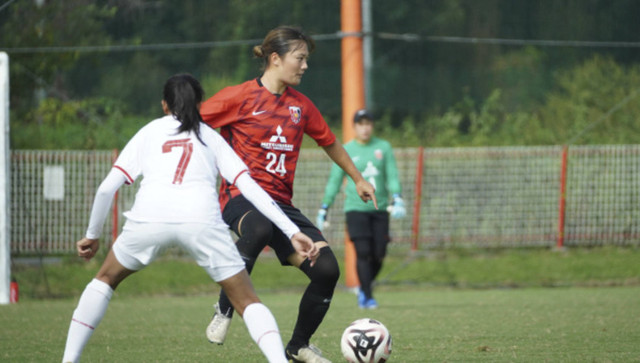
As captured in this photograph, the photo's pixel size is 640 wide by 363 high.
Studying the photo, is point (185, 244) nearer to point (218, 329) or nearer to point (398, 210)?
point (218, 329)

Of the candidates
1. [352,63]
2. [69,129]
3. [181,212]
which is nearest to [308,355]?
[181,212]

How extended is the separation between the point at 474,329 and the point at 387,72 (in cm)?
744

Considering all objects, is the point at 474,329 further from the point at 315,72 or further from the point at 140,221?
the point at 315,72

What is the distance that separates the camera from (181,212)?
13.4 feet

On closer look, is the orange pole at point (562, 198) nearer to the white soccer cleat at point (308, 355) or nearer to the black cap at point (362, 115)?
the black cap at point (362, 115)

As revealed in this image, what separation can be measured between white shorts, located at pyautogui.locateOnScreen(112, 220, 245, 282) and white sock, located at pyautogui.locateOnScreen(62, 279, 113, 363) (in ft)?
0.72

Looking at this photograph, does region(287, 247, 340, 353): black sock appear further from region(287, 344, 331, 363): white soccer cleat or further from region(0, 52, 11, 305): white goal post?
region(0, 52, 11, 305): white goal post

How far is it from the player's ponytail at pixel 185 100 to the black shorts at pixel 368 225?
16.4 feet

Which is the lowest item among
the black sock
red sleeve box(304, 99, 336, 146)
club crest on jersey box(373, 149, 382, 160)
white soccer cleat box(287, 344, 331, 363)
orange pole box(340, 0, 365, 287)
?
white soccer cleat box(287, 344, 331, 363)

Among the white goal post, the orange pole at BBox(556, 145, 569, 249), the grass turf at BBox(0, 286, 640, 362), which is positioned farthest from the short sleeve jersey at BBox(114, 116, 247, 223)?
the orange pole at BBox(556, 145, 569, 249)

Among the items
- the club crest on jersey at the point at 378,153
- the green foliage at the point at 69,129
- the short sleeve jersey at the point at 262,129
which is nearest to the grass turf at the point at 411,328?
the short sleeve jersey at the point at 262,129

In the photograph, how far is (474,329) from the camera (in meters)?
7.15

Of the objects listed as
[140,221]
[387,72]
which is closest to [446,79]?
[387,72]

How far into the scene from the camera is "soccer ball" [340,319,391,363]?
5113 millimetres
